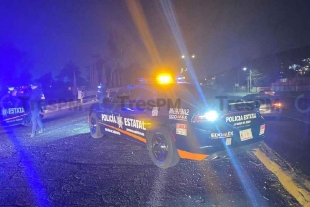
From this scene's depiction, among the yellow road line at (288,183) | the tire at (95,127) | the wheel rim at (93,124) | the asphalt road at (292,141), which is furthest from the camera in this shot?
the wheel rim at (93,124)

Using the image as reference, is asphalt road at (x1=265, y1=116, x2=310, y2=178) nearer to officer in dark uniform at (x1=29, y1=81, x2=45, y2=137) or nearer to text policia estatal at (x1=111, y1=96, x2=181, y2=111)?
text policia estatal at (x1=111, y1=96, x2=181, y2=111)

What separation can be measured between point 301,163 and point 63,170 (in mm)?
4338

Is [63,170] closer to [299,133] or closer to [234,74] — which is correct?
[299,133]

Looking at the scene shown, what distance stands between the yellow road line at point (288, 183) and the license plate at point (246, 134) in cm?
68

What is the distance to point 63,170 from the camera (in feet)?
14.4

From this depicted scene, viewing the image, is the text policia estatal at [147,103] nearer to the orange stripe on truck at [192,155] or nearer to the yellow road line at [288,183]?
the orange stripe on truck at [192,155]

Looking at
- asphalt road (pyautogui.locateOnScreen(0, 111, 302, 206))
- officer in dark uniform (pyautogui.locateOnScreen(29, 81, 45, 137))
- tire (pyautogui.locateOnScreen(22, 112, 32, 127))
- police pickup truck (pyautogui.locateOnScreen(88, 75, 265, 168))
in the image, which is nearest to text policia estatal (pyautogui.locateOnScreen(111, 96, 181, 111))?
police pickup truck (pyautogui.locateOnScreen(88, 75, 265, 168))

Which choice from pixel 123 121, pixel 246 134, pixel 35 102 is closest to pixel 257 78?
pixel 35 102

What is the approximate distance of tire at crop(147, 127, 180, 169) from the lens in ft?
13.8

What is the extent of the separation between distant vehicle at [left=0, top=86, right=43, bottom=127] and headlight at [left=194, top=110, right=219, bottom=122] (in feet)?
23.1

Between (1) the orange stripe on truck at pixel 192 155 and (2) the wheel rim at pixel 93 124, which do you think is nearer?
(1) the orange stripe on truck at pixel 192 155

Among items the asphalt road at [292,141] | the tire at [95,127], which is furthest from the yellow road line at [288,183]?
the tire at [95,127]

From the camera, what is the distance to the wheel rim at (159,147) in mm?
4371

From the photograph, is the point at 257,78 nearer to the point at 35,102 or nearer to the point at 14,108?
the point at 14,108
